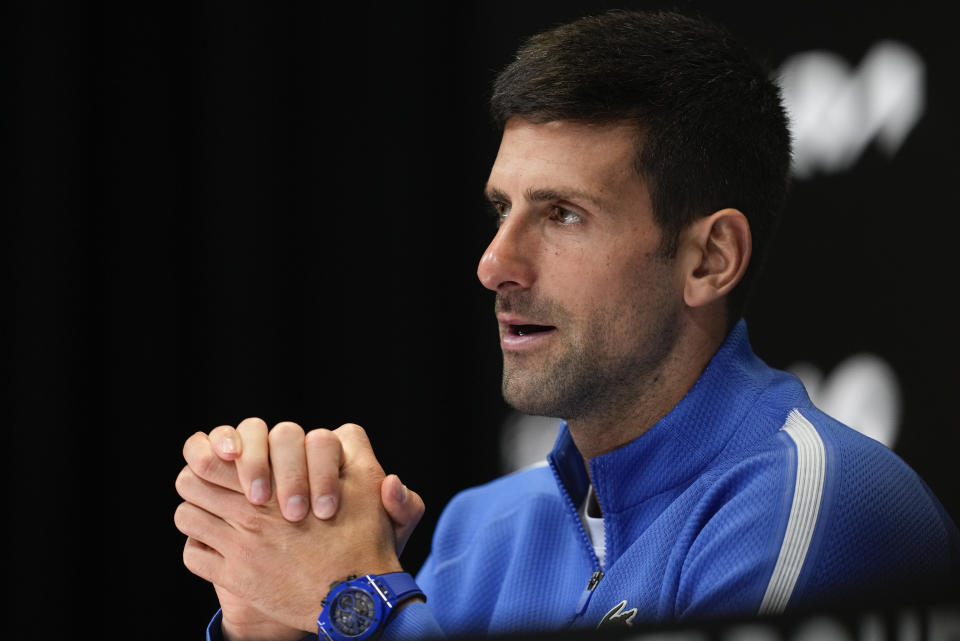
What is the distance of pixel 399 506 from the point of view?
1200 millimetres

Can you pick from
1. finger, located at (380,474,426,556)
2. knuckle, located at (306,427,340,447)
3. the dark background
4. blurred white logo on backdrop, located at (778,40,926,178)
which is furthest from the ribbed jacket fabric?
blurred white logo on backdrop, located at (778,40,926,178)

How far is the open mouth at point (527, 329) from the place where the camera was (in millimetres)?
Answer: 1351

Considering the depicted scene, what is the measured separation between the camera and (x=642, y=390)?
1352mm

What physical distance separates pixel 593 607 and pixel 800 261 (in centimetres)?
145

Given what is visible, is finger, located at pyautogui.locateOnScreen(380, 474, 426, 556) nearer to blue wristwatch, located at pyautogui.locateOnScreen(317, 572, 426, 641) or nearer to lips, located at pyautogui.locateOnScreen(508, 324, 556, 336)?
blue wristwatch, located at pyautogui.locateOnScreen(317, 572, 426, 641)

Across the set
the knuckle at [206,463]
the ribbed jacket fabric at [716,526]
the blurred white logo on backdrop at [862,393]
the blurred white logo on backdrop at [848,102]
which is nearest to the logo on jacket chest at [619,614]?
the ribbed jacket fabric at [716,526]

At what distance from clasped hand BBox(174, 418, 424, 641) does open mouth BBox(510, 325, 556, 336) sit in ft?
0.82

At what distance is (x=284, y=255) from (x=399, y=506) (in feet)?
5.12

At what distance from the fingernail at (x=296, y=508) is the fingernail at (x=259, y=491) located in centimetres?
3

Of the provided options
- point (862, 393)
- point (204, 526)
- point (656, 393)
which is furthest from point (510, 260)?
point (862, 393)

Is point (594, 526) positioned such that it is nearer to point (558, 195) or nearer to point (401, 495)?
point (401, 495)

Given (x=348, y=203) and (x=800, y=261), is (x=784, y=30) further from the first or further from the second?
(x=348, y=203)

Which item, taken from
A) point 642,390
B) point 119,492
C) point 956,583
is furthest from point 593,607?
point 119,492

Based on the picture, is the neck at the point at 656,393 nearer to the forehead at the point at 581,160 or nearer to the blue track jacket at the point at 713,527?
the blue track jacket at the point at 713,527
